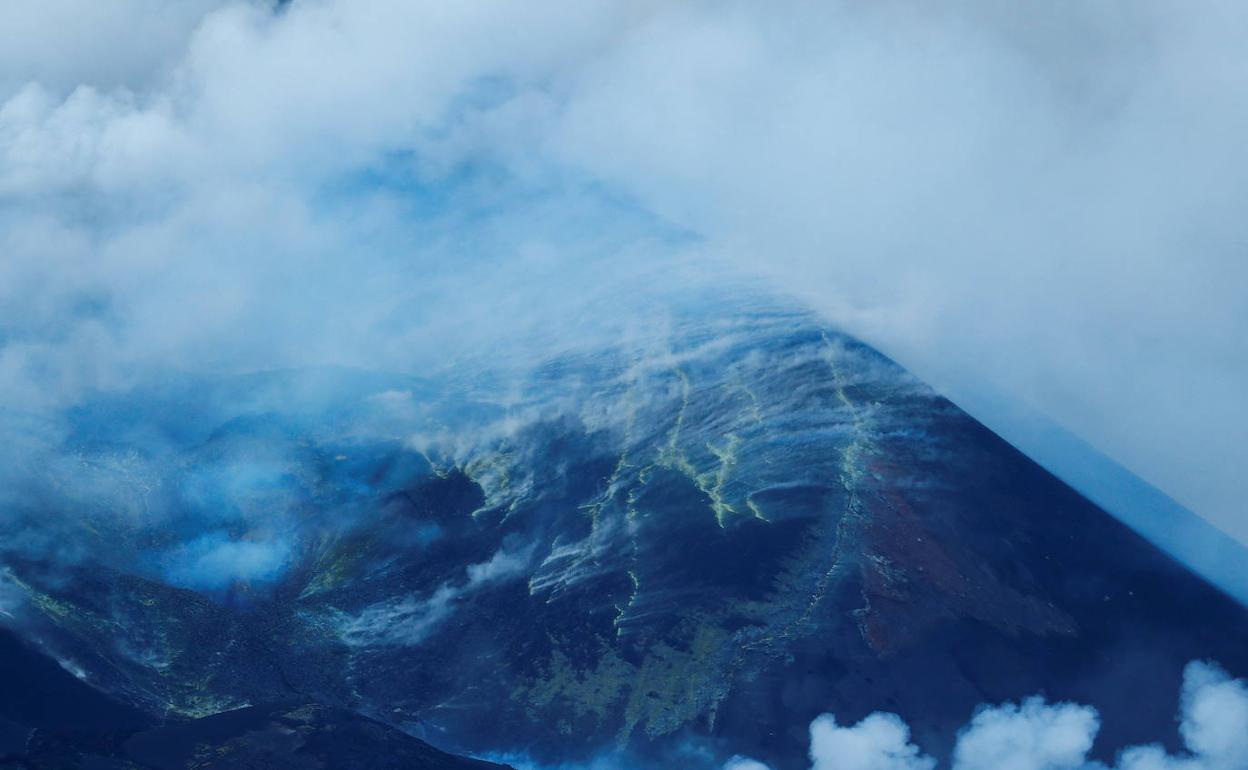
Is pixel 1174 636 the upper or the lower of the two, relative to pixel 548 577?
upper

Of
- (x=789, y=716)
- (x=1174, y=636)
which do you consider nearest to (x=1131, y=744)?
(x=1174, y=636)

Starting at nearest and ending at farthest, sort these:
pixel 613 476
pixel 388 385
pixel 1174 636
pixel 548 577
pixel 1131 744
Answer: pixel 1131 744 → pixel 1174 636 → pixel 548 577 → pixel 613 476 → pixel 388 385

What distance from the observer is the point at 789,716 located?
43531 millimetres

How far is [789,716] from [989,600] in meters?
11.2

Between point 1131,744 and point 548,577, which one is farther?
point 548,577

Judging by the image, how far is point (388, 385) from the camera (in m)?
58.4

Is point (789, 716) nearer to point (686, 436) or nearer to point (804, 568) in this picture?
point (804, 568)

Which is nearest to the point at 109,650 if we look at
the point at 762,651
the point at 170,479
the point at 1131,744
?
the point at 170,479

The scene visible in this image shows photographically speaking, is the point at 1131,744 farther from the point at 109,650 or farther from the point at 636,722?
the point at 109,650

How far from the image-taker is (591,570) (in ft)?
Result: 162

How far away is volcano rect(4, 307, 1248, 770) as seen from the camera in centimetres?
4378

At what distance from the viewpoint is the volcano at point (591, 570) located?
43781mm

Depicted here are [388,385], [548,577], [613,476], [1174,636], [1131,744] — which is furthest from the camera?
[388,385]

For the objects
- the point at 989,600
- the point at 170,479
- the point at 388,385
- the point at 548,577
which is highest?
the point at 989,600
